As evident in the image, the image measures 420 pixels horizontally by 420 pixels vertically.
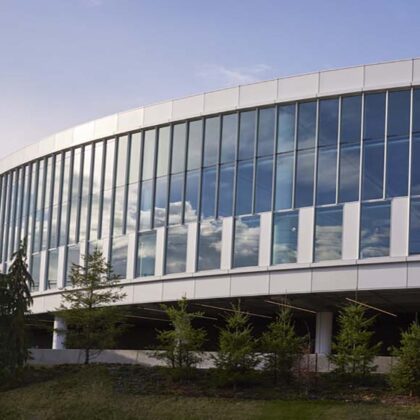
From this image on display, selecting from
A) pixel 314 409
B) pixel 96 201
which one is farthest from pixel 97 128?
pixel 314 409

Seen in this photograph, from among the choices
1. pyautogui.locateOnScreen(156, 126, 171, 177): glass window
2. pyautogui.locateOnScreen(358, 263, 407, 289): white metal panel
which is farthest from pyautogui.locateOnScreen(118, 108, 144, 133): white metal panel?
pyautogui.locateOnScreen(358, 263, 407, 289): white metal panel

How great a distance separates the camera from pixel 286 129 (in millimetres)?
36188

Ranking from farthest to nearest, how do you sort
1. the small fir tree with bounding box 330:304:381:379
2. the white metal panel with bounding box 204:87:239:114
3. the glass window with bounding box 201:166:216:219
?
the glass window with bounding box 201:166:216:219 < the white metal panel with bounding box 204:87:239:114 < the small fir tree with bounding box 330:304:381:379

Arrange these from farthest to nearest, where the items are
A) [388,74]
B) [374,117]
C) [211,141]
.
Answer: [211,141] → [374,117] → [388,74]

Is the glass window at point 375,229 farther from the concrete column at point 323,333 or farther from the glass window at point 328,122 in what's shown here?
the concrete column at point 323,333

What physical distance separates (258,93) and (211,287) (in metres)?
8.23

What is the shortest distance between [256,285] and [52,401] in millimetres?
10256

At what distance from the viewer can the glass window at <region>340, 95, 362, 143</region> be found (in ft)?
112

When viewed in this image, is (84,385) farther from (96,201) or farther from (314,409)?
(96,201)

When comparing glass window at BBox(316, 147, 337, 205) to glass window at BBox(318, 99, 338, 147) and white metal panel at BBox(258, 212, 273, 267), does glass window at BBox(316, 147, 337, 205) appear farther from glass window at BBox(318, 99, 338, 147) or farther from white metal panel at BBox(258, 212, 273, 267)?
white metal panel at BBox(258, 212, 273, 267)

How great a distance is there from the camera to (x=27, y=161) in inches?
1953

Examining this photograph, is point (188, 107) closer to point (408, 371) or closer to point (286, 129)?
point (286, 129)

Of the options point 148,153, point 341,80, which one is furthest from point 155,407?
point 148,153

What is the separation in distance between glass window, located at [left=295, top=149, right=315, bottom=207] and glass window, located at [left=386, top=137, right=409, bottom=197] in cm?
313
